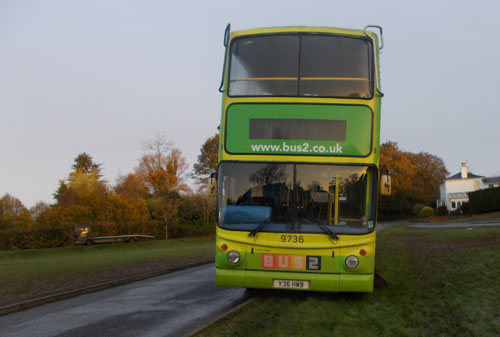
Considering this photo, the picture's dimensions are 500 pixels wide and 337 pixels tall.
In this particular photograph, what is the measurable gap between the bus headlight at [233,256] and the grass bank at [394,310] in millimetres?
895

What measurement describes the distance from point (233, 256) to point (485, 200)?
5134cm

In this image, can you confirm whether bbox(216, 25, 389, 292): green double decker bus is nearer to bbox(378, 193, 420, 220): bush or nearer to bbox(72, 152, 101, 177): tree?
bbox(378, 193, 420, 220): bush

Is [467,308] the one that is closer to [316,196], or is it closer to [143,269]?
[316,196]

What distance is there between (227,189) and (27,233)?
1248 inches

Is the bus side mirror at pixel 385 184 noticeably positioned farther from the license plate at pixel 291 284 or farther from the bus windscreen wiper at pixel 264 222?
the license plate at pixel 291 284

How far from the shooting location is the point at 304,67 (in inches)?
371

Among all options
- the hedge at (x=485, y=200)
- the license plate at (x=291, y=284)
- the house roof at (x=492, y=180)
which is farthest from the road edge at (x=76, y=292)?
the house roof at (x=492, y=180)

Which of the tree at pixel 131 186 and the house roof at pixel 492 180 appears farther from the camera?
the house roof at pixel 492 180

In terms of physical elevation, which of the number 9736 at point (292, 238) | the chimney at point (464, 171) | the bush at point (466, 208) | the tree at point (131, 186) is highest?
the chimney at point (464, 171)

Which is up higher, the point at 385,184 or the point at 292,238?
the point at 385,184

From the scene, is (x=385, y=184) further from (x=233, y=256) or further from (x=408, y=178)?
(x=408, y=178)

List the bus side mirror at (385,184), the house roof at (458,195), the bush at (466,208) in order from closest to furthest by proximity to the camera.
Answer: the bus side mirror at (385,184), the bush at (466,208), the house roof at (458,195)

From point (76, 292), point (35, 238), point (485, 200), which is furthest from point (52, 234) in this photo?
point (485, 200)

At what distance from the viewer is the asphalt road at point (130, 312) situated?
7.93m
